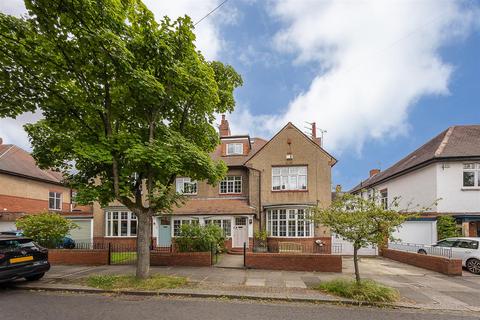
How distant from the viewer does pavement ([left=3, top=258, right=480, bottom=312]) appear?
8.45 metres

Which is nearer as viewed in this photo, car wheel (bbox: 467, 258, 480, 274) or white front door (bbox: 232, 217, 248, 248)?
car wheel (bbox: 467, 258, 480, 274)

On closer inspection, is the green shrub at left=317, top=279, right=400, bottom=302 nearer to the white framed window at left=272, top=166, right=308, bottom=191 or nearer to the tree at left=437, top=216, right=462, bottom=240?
the tree at left=437, top=216, right=462, bottom=240

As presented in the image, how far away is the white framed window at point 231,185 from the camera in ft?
73.4

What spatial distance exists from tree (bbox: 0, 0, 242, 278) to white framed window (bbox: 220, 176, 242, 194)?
36.6ft

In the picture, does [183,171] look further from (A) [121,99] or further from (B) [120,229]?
(B) [120,229]

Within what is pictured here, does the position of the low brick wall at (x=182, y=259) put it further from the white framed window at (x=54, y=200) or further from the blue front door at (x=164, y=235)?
the white framed window at (x=54, y=200)

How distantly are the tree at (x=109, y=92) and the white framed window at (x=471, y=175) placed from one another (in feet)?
54.7

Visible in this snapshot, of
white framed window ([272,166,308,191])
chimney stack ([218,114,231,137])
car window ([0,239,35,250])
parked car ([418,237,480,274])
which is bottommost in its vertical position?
parked car ([418,237,480,274])

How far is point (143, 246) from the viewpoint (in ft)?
33.1

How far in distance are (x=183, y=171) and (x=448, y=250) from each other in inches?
527

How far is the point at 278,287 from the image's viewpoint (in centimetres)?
965

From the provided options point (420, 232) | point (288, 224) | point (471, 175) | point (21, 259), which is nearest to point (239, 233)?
point (288, 224)

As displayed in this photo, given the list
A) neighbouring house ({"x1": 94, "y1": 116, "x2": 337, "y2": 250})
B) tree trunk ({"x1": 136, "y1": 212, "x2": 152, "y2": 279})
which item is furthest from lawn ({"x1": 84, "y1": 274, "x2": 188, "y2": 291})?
neighbouring house ({"x1": 94, "y1": 116, "x2": 337, "y2": 250})

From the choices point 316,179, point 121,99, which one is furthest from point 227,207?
point 121,99
